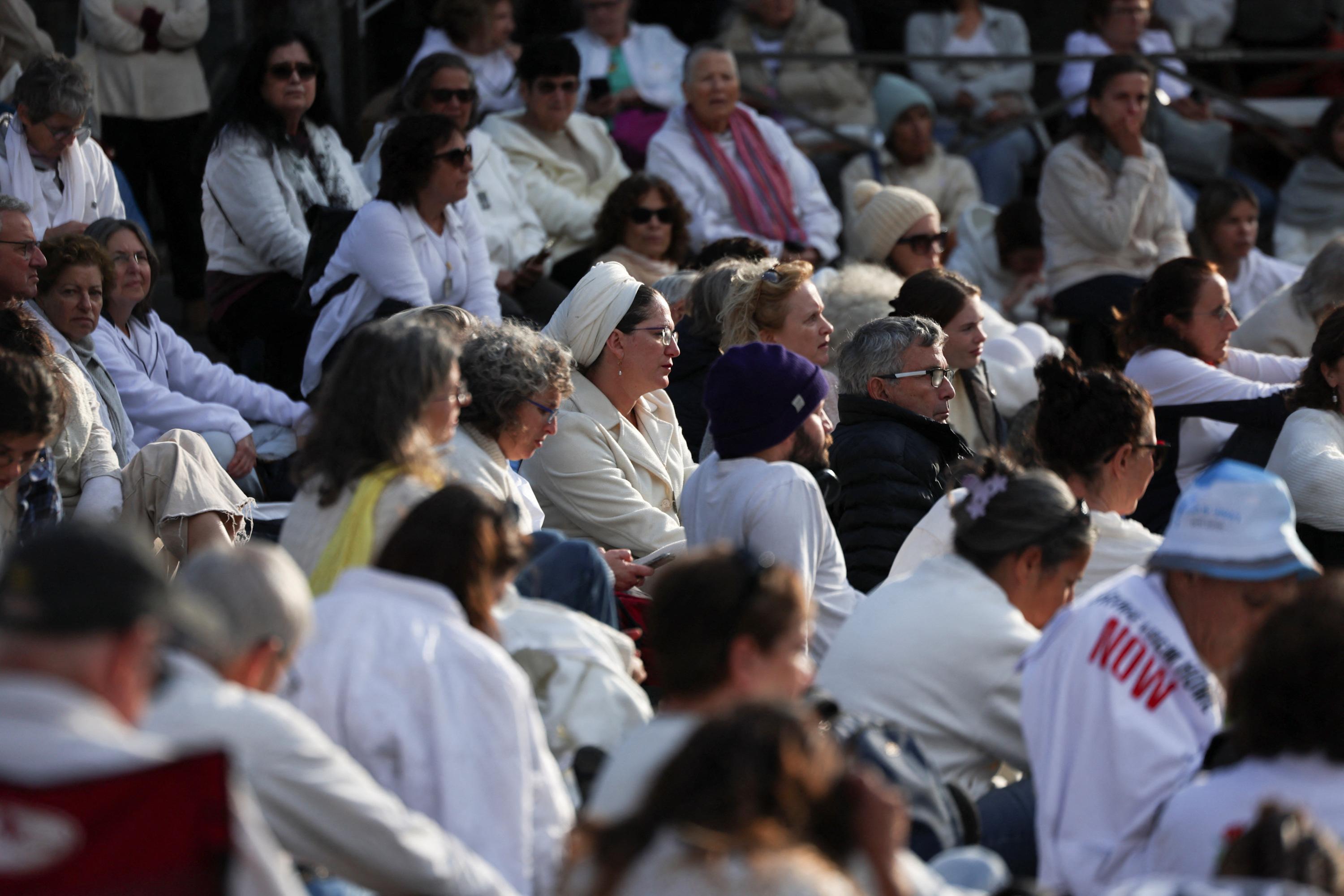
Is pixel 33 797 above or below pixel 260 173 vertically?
above

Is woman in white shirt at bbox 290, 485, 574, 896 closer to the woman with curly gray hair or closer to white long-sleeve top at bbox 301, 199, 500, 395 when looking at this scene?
the woman with curly gray hair

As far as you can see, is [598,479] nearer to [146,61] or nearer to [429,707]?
[429,707]

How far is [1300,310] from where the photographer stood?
22.1ft

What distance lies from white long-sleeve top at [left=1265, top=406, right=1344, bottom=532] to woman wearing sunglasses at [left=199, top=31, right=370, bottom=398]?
369cm

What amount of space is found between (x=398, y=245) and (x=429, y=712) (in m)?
3.49

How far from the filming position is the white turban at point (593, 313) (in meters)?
5.11

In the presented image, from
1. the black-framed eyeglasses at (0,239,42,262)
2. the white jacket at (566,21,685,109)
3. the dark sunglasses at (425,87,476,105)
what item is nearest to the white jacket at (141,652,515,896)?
the black-framed eyeglasses at (0,239,42,262)

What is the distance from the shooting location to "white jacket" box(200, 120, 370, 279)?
6.57 meters

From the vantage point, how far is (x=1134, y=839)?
3004 mm

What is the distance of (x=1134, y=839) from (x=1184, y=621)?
1.36 feet

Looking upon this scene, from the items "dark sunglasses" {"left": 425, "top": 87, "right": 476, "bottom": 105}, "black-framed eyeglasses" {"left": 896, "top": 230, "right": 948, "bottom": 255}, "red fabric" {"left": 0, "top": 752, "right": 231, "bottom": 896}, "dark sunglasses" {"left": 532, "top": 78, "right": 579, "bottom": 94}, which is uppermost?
"red fabric" {"left": 0, "top": 752, "right": 231, "bottom": 896}

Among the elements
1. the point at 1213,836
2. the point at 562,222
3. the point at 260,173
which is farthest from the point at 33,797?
the point at 562,222

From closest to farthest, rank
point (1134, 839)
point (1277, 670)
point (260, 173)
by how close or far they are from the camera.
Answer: point (1277, 670)
point (1134, 839)
point (260, 173)

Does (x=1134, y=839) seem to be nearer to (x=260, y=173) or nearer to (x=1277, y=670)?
(x=1277, y=670)
